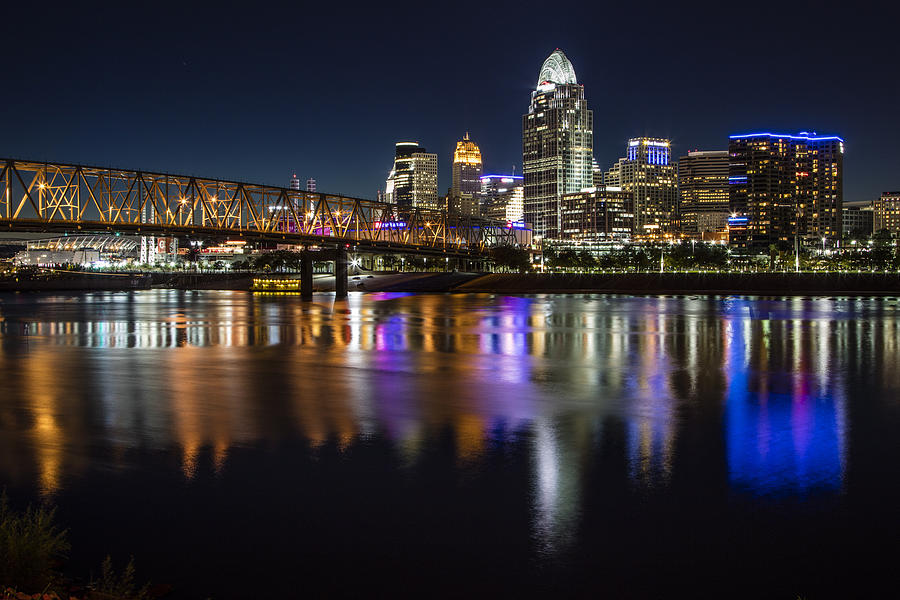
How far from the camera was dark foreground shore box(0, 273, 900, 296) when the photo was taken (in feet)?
385

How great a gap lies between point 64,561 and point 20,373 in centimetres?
2265

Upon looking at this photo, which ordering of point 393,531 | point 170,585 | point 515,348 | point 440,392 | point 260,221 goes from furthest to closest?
point 260,221 → point 515,348 → point 440,392 → point 393,531 → point 170,585

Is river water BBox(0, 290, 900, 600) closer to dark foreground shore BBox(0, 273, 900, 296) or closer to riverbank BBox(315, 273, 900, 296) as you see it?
riverbank BBox(315, 273, 900, 296)

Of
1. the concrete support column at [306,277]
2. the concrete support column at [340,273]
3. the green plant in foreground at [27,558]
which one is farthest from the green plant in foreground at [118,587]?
the concrete support column at [306,277]

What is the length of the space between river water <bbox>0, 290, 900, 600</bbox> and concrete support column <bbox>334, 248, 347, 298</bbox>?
78781mm

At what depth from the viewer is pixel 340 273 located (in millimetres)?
115625

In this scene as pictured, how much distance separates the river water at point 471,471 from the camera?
1121cm

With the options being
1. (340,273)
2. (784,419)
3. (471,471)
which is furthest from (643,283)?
(471,471)

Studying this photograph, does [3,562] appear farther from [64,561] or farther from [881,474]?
[881,474]

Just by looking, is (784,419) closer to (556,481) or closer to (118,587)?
(556,481)

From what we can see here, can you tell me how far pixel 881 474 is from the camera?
1555cm

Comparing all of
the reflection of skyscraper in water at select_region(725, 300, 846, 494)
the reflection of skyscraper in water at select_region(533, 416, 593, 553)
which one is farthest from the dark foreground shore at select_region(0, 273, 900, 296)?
the reflection of skyscraper in water at select_region(533, 416, 593, 553)

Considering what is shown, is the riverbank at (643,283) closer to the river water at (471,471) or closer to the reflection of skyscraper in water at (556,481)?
the river water at (471,471)

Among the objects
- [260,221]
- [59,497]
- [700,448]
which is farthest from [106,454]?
[260,221]
